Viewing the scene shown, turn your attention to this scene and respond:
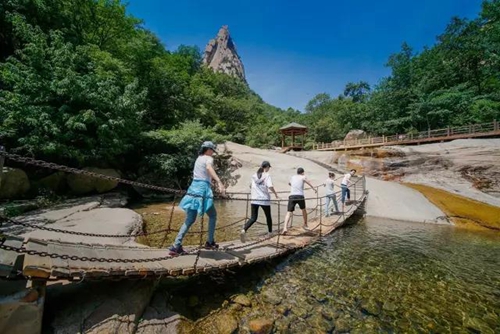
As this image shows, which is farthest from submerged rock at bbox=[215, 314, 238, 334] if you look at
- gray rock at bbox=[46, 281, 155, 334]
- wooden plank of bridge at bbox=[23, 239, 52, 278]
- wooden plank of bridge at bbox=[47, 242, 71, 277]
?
wooden plank of bridge at bbox=[23, 239, 52, 278]

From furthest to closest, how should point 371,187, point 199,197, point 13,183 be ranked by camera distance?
point 371,187 < point 13,183 < point 199,197

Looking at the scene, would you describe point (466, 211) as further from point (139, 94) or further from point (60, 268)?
point (139, 94)

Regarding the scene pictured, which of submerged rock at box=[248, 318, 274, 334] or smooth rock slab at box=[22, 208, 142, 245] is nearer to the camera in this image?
submerged rock at box=[248, 318, 274, 334]

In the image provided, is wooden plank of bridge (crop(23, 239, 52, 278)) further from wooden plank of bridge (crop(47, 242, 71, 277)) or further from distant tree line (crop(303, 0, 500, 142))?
distant tree line (crop(303, 0, 500, 142))

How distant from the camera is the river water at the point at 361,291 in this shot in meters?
3.60

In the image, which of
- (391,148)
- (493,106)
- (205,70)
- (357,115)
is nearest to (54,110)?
(391,148)

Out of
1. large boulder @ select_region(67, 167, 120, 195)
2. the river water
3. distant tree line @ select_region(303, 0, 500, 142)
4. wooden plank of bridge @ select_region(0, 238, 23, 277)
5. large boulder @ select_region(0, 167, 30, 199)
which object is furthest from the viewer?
distant tree line @ select_region(303, 0, 500, 142)

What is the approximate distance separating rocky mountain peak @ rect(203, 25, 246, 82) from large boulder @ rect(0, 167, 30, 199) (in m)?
85.8

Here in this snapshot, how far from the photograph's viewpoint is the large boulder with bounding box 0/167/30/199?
9658 mm

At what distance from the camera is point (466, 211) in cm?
1148

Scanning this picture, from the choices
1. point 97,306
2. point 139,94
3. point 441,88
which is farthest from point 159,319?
point 441,88

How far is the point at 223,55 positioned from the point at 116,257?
3976 inches

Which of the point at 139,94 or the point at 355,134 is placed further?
the point at 355,134

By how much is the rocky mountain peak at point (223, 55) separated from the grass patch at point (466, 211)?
85.7 metres
